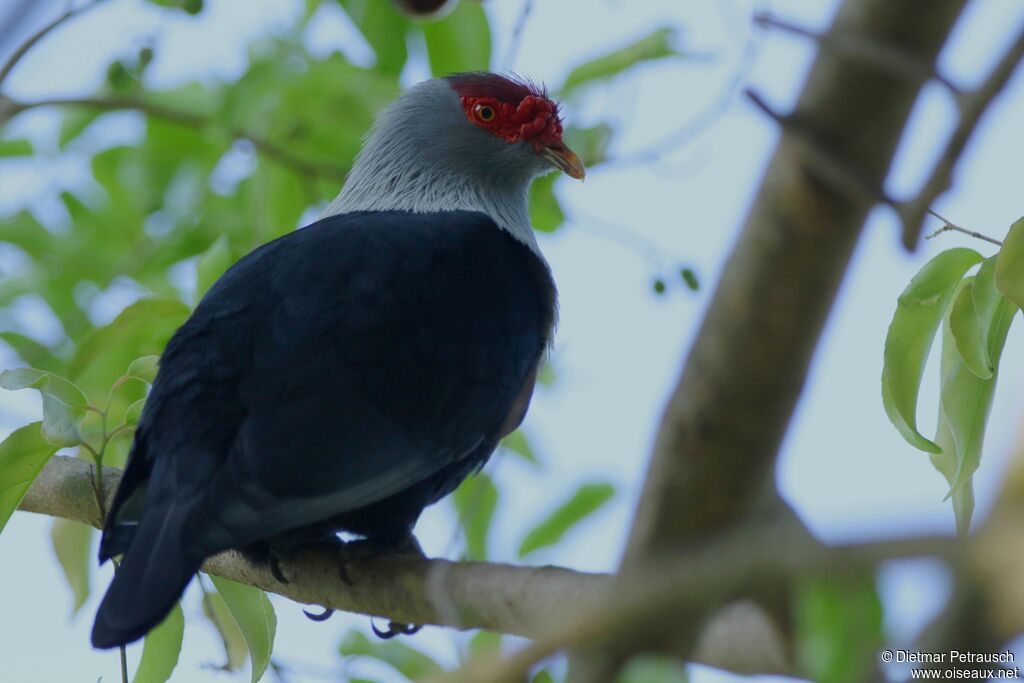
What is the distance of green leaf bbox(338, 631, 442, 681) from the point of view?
10.5 ft

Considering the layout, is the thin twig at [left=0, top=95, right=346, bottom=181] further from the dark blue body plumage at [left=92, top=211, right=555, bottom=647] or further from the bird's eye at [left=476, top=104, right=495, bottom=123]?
the dark blue body plumage at [left=92, top=211, right=555, bottom=647]

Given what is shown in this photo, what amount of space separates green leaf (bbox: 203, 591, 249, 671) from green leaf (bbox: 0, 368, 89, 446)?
82 centimetres

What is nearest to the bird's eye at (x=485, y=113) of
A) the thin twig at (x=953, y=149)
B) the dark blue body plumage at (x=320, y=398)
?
the dark blue body plumage at (x=320, y=398)

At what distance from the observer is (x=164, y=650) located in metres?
3.08

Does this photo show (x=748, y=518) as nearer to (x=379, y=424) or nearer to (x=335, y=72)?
(x=379, y=424)

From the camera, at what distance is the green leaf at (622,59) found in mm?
4152

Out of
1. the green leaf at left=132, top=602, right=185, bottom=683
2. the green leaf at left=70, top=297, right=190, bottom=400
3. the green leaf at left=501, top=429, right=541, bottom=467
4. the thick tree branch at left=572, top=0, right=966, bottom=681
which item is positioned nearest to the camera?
the thick tree branch at left=572, top=0, right=966, bottom=681

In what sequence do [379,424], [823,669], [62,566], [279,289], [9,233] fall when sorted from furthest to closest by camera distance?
[9,233] → [62,566] → [279,289] → [379,424] → [823,669]

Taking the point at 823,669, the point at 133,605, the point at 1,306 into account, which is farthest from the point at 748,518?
the point at 1,306

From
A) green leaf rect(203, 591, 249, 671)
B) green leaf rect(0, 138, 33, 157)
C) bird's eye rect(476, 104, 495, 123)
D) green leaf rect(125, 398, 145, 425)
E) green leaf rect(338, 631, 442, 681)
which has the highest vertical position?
bird's eye rect(476, 104, 495, 123)

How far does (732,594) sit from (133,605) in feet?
5.96

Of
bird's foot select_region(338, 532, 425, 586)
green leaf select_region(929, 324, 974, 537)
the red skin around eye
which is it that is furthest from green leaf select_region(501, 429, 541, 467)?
green leaf select_region(929, 324, 974, 537)

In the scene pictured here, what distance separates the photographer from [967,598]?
90 centimetres

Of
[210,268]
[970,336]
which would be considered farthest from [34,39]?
[970,336]
